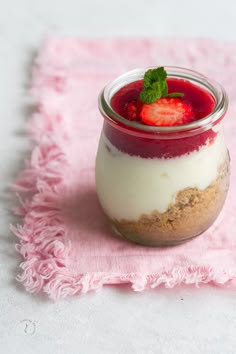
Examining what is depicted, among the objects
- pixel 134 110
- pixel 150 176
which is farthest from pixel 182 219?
pixel 134 110

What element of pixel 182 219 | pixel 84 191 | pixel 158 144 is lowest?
pixel 84 191

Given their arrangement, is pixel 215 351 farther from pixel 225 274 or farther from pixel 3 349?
pixel 3 349

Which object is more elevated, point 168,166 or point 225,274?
point 168,166

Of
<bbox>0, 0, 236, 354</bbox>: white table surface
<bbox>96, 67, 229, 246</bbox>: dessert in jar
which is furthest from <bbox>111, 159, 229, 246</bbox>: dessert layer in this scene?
<bbox>0, 0, 236, 354</bbox>: white table surface

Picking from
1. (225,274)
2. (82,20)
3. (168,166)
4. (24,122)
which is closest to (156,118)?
(168,166)

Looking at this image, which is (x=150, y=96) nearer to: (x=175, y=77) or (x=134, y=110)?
(x=134, y=110)

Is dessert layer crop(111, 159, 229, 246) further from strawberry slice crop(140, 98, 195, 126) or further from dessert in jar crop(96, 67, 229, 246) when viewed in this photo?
strawberry slice crop(140, 98, 195, 126)
